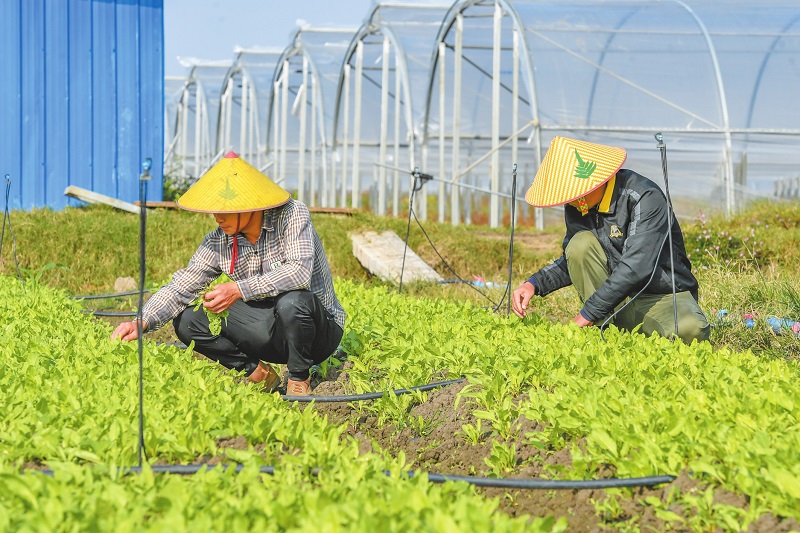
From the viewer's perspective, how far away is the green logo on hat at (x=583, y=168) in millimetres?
4870

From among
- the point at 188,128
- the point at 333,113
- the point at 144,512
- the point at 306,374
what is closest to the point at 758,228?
the point at 306,374

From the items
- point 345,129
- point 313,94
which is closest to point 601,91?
point 345,129

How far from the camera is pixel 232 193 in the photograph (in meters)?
4.52

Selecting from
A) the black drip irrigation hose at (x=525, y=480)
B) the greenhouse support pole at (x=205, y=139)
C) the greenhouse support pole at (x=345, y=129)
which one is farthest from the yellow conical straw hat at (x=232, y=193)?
the greenhouse support pole at (x=205, y=139)

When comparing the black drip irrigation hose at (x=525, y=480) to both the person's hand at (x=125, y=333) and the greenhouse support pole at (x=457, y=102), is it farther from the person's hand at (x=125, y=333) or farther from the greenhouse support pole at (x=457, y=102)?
the greenhouse support pole at (x=457, y=102)

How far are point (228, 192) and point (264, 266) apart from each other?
0.47m

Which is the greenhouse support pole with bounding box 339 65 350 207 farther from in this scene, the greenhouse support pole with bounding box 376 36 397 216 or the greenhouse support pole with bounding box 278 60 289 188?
the greenhouse support pole with bounding box 278 60 289 188

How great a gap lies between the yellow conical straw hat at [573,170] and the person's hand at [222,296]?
159 cm

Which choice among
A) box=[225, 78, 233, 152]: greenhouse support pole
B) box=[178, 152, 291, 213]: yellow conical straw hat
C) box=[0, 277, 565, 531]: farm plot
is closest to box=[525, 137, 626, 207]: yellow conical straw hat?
box=[178, 152, 291, 213]: yellow conical straw hat

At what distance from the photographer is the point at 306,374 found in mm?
4852

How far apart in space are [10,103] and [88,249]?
3113mm

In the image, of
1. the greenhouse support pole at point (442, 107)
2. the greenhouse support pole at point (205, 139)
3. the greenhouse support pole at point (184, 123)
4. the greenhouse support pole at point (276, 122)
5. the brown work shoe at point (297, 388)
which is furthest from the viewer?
the greenhouse support pole at point (184, 123)

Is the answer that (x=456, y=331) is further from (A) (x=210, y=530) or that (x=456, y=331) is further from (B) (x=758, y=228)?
(B) (x=758, y=228)

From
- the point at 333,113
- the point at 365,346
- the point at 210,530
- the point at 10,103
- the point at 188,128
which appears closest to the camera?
the point at 210,530
